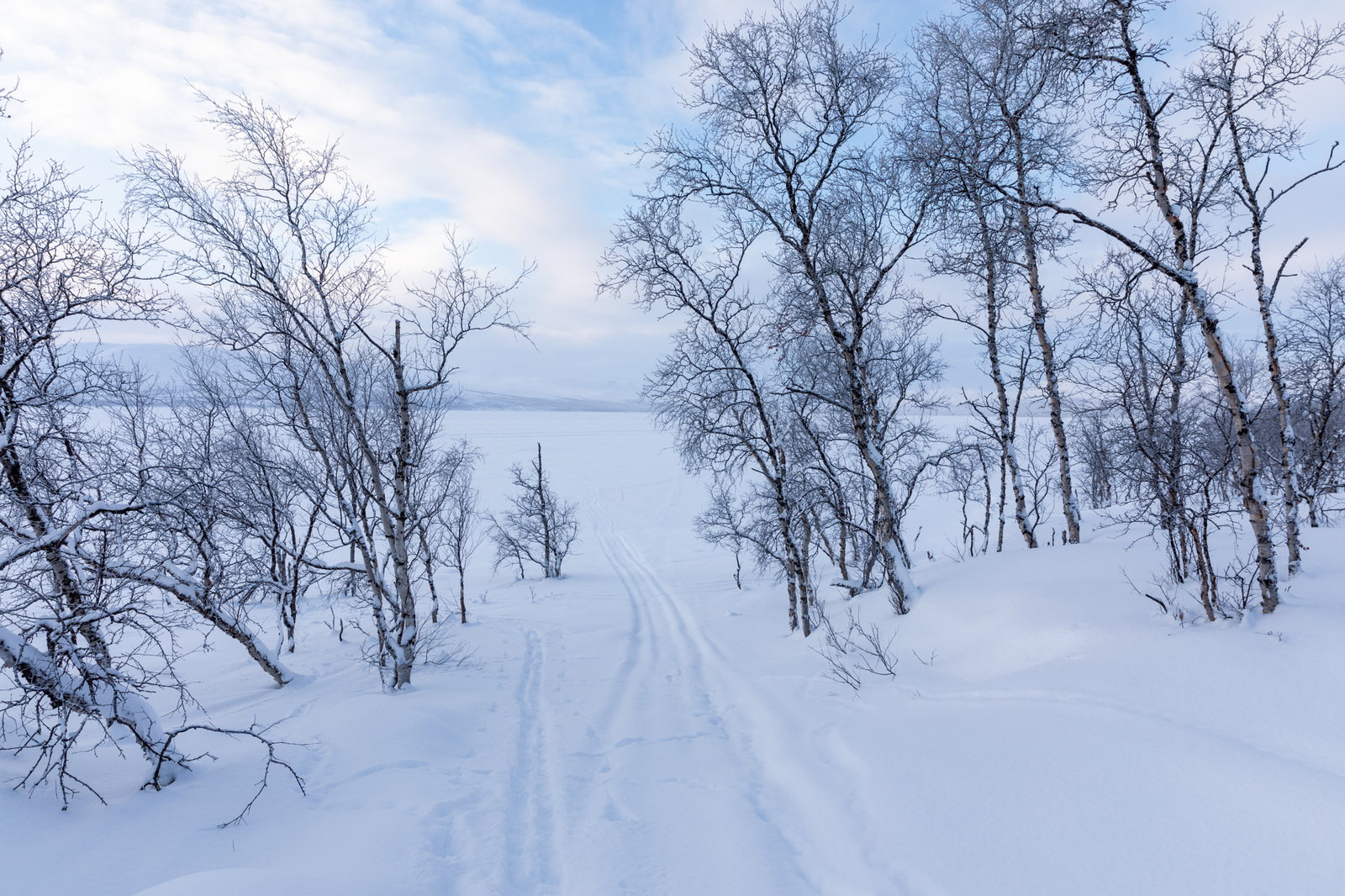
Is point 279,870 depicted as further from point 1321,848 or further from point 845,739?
point 1321,848

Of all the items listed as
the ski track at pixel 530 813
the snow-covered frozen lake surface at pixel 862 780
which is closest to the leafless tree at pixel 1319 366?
the snow-covered frozen lake surface at pixel 862 780

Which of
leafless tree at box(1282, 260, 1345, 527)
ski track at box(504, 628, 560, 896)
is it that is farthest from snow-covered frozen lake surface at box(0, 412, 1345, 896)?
leafless tree at box(1282, 260, 1345, 527)

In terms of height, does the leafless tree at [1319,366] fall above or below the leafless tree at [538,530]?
above

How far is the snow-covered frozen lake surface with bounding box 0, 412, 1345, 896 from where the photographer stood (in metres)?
3.59

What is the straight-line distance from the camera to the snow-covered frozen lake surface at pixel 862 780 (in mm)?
3593

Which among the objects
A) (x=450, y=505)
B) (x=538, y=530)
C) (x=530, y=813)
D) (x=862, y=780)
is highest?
(x=450, y=505)

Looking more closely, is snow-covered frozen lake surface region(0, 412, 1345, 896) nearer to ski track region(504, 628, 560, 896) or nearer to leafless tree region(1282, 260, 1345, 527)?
ski track region(504, 628, 560, 896)

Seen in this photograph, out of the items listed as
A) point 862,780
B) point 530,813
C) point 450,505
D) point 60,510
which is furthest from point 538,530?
point 862,780

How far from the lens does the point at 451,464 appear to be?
18.3 metres

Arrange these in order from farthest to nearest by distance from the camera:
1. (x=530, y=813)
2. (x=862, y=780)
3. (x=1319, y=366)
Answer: (x=1319, y=366), (x=530, y=813), (x=862, y=780)

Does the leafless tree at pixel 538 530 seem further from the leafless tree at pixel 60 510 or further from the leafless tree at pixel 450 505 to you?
the leafless tree at pixel 60 510

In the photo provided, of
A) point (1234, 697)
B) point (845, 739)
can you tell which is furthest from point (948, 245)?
point (845, 739)

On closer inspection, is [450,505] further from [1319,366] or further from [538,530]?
[1319,366]

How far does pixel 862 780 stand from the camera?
549cm
